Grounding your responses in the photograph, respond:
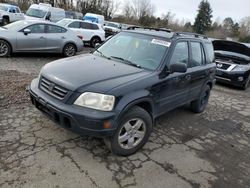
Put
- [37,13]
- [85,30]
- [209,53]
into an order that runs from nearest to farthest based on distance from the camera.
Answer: [209,53] < [85,30] < [37,13]

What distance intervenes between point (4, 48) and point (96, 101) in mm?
6854

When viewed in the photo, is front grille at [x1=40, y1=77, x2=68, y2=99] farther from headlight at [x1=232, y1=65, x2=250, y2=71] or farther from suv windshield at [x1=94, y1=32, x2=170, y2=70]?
headlight at [x1=232, y1=65, x2=250, y2=71]

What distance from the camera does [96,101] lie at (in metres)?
2.89

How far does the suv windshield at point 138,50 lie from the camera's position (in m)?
3.81

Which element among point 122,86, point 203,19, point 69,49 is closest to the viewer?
point 122,86

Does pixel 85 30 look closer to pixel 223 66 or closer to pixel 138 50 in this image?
pixel 223 66

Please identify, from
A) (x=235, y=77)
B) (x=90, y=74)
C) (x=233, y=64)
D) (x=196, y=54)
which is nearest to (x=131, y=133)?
(x=90, y=74)

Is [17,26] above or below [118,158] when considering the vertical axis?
above

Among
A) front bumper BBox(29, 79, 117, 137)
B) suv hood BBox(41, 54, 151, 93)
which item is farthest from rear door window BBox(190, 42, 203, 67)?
front bumper BBox(29, 79, 117, 137)

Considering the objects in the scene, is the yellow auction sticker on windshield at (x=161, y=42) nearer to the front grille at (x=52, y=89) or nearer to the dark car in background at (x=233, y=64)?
the front grille at (x=52, y=89)

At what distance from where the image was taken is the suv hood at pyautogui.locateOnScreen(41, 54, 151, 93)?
299 cm

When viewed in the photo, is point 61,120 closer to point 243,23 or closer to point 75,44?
point 75,44

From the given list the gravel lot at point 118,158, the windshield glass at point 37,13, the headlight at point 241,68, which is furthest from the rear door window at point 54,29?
the windshield glass at point 37,13

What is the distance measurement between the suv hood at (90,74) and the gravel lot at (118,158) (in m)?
0.99
